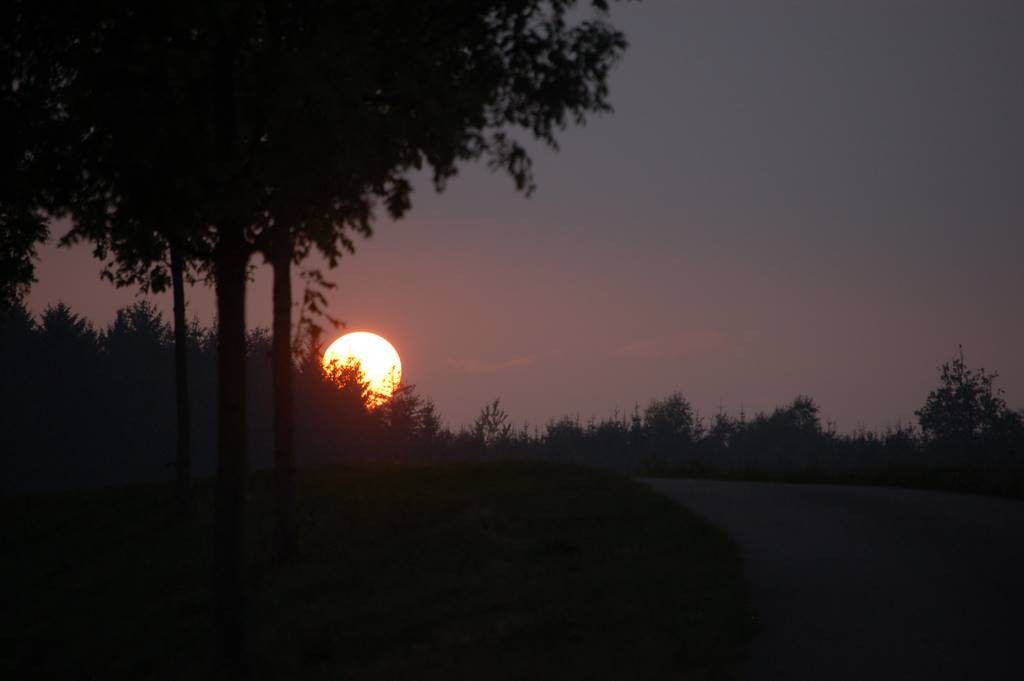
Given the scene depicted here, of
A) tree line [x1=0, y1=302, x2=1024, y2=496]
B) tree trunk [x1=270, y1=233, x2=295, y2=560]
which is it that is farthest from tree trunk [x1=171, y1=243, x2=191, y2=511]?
tree line [x1=0, y1=302, x2=1024, y2=496]

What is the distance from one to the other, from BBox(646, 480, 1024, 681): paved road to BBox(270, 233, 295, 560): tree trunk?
6.98m

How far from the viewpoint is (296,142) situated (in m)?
10.1

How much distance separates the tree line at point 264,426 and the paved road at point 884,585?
46336mm

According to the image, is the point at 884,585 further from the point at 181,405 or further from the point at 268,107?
the point at 181,405

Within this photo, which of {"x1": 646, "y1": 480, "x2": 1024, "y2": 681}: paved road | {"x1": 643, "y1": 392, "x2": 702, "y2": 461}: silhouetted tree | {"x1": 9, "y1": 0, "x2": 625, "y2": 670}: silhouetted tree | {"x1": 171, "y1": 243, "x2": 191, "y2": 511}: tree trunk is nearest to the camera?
{"x1": 646, "y1": 480, "x2": 1024, "y2": 681}: paved road

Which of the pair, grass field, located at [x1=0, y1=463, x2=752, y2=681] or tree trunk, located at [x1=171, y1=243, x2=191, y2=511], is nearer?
grass field, located at [x1=0, y1=463, x2=752, y2=681]

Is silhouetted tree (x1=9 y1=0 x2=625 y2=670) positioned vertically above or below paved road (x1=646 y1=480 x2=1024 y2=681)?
above

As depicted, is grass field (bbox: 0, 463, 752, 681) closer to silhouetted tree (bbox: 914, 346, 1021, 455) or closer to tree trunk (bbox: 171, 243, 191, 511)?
tree trunk (bbox: 171, 243, 191, 511)

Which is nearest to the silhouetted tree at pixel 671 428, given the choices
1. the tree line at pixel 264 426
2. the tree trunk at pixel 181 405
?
the tree line at pixel 264 426

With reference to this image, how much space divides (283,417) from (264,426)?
64.6 m

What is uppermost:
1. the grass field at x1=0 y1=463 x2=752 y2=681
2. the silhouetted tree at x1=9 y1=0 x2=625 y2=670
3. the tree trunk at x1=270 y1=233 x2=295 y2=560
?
the silhouetted tree at x1=9 y1=0 x2=625 y2=670

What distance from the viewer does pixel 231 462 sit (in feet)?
36.4

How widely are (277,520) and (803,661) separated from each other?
33.0ft

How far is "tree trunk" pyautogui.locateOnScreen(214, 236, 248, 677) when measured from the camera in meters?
11.1
